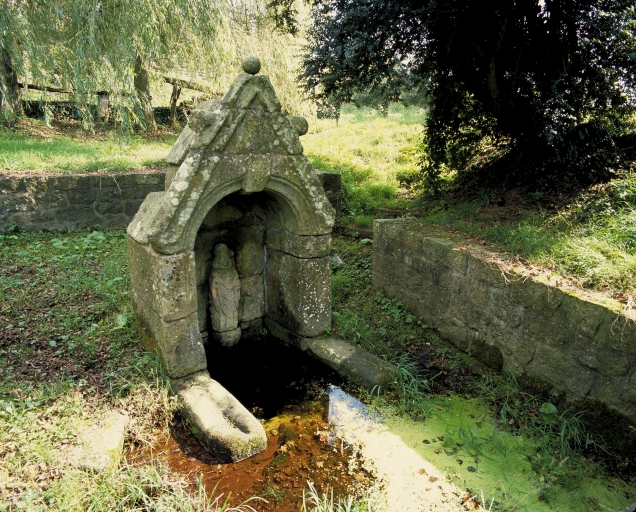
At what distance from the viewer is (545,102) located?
5211 mm

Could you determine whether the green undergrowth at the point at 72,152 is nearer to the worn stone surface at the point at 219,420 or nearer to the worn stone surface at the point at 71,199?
the worn stone surface at the point at 71,199

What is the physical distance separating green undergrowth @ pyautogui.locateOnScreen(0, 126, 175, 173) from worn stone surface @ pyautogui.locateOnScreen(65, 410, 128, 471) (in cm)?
540

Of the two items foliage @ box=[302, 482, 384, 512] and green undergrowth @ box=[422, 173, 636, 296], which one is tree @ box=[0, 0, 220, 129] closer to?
green undergrowth @ box=[422, 173, 636, 296]

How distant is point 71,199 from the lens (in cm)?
702

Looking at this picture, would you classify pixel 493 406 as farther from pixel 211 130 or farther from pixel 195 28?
pixel 195 28

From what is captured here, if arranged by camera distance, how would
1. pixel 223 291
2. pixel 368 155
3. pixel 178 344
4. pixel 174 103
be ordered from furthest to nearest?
1. pixel 174 103
2. pixel 368 155
3. pixel 223 291
4. pixel 178 344

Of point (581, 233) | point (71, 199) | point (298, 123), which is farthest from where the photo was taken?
point (71, 199)

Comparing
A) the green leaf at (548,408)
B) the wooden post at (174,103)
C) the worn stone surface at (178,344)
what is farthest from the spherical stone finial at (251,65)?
the wooden post at (174,103)

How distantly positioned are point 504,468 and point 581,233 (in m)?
2.40

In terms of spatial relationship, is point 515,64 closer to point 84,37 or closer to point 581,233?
point 581,233

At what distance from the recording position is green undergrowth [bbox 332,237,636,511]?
9.53ft

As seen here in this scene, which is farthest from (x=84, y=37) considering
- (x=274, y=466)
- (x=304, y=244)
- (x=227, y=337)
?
(x=274, y=466)

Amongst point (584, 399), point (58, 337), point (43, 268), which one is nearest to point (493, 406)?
point (584, 399)

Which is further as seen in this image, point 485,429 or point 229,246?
point 229,246
